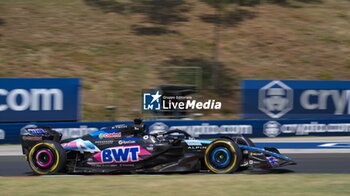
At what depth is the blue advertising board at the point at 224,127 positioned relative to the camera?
15.2m

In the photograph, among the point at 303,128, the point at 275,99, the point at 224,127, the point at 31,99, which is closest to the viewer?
the point at 31,99

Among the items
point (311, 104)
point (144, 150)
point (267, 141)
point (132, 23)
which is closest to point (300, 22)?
point (132, 23)

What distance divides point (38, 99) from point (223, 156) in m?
8.09

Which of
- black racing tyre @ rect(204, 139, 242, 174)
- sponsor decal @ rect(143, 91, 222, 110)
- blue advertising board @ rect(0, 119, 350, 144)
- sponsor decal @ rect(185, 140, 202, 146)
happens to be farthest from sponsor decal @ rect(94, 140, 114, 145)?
sponsor decal @ rect(143, 91, 222, 110)

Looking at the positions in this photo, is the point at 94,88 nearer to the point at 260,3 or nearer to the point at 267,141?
the point at 267,141

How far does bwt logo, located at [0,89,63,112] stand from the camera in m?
15.2

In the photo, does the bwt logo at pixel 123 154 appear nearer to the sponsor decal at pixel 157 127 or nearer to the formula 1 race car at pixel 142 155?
the formula 1 race car at pixel 142 155

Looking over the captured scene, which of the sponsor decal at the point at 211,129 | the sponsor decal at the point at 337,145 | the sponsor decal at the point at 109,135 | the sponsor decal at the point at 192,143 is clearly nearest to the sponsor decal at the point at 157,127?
the sponsor decal at the point at 211,129

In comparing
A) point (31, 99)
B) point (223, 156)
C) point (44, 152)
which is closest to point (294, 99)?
point (223, 156)

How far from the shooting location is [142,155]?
9438mm

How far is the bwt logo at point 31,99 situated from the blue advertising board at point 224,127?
55 centimetres

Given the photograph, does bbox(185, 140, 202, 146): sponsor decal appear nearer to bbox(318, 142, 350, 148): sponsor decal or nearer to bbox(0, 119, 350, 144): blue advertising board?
bbox(0, 119, 350, 144): blue advertising board

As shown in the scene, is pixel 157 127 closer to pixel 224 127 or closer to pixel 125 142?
pixel 224 127

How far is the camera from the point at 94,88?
20766 millimetres
